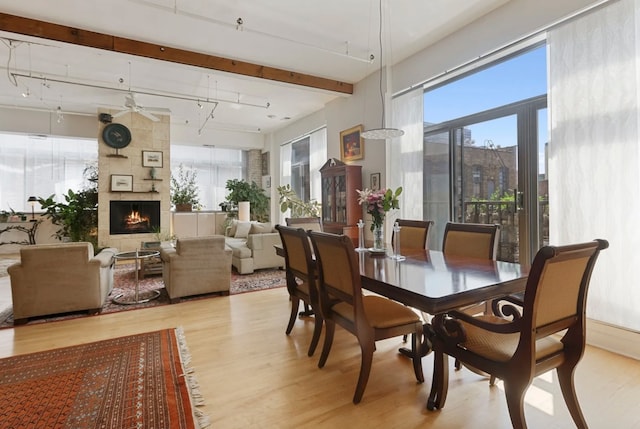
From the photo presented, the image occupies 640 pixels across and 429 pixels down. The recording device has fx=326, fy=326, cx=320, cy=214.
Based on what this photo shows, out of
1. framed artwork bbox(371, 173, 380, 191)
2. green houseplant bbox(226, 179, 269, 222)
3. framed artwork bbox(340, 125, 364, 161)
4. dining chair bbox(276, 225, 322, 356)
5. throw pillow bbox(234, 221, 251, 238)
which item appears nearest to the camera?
dining chair bbox(276, 225, 322, 356)

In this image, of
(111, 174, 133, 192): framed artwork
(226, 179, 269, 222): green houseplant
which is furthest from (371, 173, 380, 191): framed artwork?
(111, 174, 133, 192): framed artwork

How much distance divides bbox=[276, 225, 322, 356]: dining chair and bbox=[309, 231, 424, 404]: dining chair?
191 mm

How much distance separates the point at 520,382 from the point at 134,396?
207cm

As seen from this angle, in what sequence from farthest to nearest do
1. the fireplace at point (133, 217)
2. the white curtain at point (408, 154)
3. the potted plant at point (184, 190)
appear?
the potted plant at point (184, 190) → the fireplace at point (133, 217) → the white curtain at point (408, 154)

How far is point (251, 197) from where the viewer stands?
28.3 feet

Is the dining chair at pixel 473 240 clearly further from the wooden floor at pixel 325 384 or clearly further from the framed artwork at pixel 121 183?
the framed artwork at pixel 121 183

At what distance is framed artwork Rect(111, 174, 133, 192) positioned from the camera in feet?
Answer: 22.3

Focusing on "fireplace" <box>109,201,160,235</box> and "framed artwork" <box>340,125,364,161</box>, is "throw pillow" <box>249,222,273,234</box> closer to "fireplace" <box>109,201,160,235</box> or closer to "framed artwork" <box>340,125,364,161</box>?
"framed artwork" <box>340,125,364,161</box>

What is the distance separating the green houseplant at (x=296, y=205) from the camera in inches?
275

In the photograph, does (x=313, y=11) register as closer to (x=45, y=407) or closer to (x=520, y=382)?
(x=520, y=382)

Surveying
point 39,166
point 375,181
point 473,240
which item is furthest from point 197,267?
point 39,166

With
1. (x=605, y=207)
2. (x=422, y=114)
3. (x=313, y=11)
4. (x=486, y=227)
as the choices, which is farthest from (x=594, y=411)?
(x=313, y=11)

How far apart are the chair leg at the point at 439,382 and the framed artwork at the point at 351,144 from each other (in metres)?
4.01

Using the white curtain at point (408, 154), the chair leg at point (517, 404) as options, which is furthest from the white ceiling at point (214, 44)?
the chair leg at point (517, 404)
